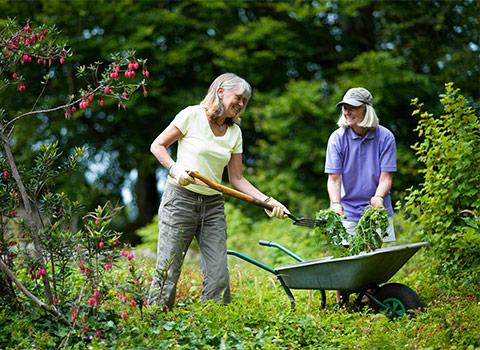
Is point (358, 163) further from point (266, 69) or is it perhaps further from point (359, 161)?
point (266, 69)

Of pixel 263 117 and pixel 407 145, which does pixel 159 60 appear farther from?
pixel 407 145

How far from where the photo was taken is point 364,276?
4535 millimetres

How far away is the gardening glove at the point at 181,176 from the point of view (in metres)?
4.35

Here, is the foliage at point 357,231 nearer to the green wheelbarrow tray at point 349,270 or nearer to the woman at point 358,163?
the green wheelbarrow tray at point 349,270

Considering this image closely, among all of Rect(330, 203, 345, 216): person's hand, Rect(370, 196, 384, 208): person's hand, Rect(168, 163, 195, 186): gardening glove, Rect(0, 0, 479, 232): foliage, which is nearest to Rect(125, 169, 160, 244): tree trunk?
Rect(0, 0, 479, 232): foliage

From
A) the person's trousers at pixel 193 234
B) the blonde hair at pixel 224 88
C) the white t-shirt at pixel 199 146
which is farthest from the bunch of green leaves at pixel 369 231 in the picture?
the blonde hair at pixel 224 88

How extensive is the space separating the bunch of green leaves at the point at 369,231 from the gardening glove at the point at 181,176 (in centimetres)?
115

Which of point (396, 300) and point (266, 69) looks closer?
point (396, 300)

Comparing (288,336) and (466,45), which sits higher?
(466,45)

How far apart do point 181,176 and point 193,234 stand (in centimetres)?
57

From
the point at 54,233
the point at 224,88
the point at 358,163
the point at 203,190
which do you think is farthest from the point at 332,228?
the point at 54,233

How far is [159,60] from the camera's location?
477 inches

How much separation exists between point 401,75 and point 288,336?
7245 mm

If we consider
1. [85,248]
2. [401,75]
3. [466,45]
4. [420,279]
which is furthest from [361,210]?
[466,45]
